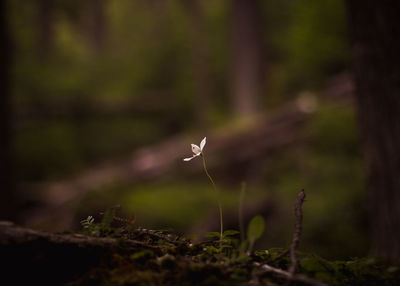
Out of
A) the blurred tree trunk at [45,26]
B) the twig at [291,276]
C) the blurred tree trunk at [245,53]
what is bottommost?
the twig at [291,276]

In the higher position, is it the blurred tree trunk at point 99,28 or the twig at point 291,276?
the blurred tree trunk at point 99,28

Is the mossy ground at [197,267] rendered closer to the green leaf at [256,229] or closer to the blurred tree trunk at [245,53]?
the green leaf at [256,229]

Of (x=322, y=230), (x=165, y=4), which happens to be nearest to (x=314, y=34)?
(x=322, y=230)

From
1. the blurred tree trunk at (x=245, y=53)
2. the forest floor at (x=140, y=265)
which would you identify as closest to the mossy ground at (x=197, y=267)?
the forest floor at (x=140, y=265)

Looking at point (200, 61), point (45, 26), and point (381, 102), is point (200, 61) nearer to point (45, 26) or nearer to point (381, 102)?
point (45, 26)

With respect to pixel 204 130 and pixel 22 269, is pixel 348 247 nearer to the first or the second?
pixel 22 269
